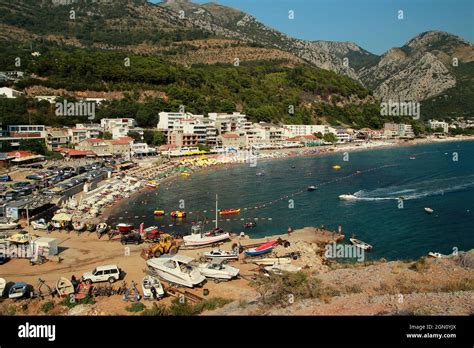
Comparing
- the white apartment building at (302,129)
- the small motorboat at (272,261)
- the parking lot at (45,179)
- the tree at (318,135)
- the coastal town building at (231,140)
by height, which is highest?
the white apartment building at (302,129)

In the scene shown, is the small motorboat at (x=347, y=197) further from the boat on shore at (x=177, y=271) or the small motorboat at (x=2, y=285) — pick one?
the small motorboat at (x=2, y=285)

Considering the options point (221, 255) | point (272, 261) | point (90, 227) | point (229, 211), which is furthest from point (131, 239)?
point (229, 211)

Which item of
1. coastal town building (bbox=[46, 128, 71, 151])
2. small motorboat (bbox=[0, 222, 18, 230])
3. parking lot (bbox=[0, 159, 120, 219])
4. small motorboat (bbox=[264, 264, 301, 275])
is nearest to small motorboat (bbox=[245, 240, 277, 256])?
small motorboat (bbox=[264, 264, 301, 275])

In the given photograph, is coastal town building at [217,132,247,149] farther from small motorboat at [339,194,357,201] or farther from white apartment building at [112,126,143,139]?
small motorboat at [339,194,357,201]

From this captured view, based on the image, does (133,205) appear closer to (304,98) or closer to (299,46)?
(304,98)

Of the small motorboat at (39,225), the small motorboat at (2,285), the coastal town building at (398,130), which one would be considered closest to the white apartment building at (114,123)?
the small motorboat at (39,225)

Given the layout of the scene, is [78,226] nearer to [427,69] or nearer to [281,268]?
[281,268]
